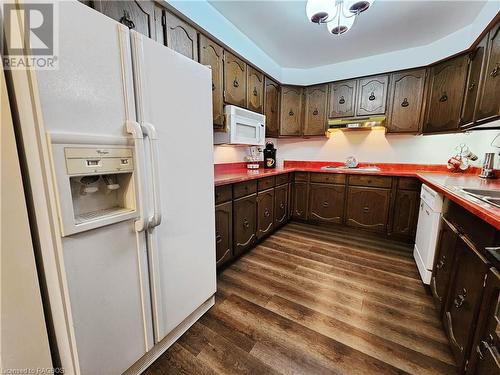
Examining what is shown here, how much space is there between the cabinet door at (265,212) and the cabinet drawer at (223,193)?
57cm

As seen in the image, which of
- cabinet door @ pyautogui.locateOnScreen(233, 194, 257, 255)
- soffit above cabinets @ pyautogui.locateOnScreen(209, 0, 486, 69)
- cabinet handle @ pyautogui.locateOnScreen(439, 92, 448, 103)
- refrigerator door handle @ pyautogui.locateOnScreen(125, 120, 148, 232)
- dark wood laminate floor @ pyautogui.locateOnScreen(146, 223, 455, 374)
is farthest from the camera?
cabinet handle @ pyautogui.locateOnScreen(439, 92, 448, 103)

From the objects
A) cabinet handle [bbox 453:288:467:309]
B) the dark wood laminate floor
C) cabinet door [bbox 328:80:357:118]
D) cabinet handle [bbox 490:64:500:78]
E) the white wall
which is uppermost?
cabinet door [bbox 328:80:357:118]

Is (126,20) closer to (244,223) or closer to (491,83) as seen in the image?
Answer: (244,223)

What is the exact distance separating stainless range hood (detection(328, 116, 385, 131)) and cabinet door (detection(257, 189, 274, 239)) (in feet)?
4.41

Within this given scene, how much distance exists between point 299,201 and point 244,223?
1.36 m

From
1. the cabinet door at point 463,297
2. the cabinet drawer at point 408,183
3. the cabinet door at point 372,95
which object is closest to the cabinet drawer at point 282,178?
the cabinet door at point 372,95

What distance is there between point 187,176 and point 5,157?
0.69m

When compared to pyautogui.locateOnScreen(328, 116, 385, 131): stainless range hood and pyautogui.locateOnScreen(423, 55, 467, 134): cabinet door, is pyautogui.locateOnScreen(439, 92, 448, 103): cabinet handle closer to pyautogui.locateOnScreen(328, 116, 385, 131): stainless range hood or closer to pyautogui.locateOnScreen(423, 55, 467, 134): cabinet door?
pyautogui.locateOnScreen(423, 55, 467, 134): cabinet door

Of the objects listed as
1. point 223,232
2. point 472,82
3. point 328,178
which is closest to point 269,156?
point 328,178

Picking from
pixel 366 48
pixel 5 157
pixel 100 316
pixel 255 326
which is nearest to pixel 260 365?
pixel 255 326

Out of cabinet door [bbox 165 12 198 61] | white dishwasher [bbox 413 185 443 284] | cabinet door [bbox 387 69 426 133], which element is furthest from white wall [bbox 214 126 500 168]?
cabinet door [bbox 165 12 198 61]

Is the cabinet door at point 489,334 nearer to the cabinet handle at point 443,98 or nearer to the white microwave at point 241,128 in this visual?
the white microwave at point 241,128

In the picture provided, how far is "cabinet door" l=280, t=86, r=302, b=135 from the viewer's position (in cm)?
330

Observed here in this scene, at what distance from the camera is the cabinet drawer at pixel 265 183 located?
2.50 metres
